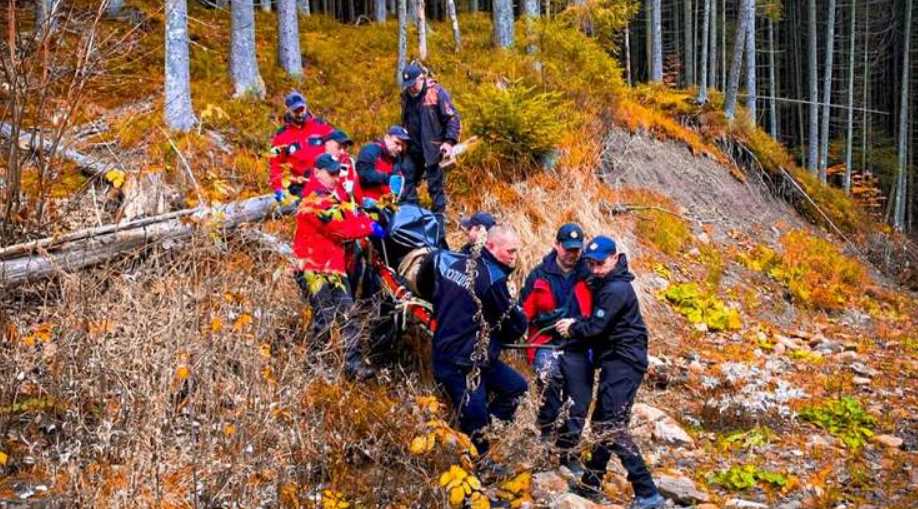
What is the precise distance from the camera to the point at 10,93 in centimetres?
488

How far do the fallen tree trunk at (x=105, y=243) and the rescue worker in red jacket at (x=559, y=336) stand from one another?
210 cm

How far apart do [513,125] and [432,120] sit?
199 cm

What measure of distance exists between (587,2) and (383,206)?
25.9 feet

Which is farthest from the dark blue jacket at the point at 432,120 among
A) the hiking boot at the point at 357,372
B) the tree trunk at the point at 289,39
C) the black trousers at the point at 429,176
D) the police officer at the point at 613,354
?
the tree trunk at the point at 289,39

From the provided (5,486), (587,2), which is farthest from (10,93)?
(587,2)

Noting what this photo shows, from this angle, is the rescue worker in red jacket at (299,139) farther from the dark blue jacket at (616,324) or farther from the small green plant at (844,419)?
the small green plant at (844,419)

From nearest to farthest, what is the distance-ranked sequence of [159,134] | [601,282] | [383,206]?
[601,282], [383,206], [159,134]

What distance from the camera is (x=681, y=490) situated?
17.7 ft

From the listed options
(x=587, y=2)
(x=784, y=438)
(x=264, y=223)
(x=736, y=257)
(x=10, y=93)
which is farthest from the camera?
(x=587, y=2)

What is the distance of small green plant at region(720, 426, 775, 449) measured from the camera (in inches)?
257

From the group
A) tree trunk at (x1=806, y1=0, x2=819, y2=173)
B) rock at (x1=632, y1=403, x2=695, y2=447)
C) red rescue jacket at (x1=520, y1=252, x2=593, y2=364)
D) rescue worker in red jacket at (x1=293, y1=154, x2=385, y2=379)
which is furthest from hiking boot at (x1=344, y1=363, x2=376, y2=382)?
tree trunk at (x1=806, y1=0, x2=819, y2=173)

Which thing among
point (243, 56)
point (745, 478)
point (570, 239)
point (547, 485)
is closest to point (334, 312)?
point (570, 239)

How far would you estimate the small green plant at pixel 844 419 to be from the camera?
6.81m

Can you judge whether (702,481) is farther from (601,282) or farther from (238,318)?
(238,318)
